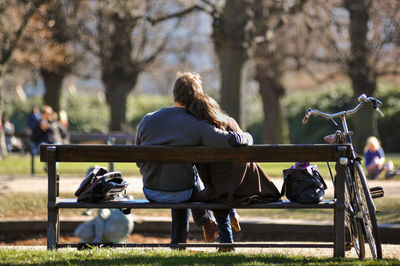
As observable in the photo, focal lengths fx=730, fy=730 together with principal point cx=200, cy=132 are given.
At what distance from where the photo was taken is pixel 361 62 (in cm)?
2234

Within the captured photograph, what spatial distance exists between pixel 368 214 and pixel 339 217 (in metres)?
0.26

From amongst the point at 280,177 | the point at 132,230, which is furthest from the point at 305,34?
the point at 132,230

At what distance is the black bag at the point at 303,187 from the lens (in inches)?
219

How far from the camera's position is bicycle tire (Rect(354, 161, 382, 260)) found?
5.20 metres

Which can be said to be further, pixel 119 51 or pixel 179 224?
pixel 119 51

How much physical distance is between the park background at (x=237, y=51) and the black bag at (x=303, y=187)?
1089 cm

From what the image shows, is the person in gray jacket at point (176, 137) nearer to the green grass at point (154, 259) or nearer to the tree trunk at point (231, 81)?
the green grass at point (154, 259)

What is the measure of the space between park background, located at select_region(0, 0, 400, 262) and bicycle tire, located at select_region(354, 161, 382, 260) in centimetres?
1080

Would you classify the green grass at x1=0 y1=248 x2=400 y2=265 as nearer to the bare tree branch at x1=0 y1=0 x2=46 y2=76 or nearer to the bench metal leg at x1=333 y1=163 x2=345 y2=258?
the bench metal leg at x1=333 y1=163 x2=345 y2=258

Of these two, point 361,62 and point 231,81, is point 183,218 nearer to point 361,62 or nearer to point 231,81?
point 231,81

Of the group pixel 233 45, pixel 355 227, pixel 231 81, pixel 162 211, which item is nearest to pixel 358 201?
→ pixel 355 227

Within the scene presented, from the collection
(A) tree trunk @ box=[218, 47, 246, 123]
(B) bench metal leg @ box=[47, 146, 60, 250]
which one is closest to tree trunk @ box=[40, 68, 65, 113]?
(A) tree trunk @ box=[218, 47, 246, 123]

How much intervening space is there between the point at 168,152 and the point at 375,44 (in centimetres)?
1766

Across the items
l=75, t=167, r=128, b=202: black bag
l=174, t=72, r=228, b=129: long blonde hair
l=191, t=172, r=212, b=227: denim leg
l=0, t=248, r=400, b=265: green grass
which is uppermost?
l=174, t=72, r=228, b=129: long blonde hair
